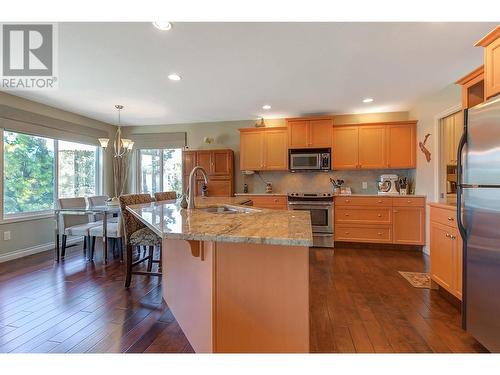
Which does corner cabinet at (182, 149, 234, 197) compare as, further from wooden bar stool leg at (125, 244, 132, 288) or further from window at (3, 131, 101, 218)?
wooden bar stool leg at (125, 244, 132, 288)

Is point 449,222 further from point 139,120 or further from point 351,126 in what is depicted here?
point 139,120

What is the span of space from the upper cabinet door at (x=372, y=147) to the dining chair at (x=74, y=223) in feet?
14.9

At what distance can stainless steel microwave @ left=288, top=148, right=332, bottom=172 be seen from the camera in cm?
457

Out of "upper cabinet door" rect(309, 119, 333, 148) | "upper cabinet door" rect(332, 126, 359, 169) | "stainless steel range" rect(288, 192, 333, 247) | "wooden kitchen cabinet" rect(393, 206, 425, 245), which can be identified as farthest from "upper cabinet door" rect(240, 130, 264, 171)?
"wooden kitchen cabinet" rect(393, 206, 425, 245)

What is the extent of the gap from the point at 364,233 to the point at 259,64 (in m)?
3.19

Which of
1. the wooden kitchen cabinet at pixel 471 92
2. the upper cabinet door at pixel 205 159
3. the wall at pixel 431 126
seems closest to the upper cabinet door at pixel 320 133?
the wall at pixel 431 126

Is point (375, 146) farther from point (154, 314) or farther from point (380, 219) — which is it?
point (154, 314)

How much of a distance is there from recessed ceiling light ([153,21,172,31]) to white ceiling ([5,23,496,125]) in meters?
0.05

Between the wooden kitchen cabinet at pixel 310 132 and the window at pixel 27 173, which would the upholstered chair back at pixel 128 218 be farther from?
the wooden kitchen cabinet at pixel 310 132

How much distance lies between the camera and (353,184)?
15.7 ft

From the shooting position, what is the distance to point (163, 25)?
6.62 feet

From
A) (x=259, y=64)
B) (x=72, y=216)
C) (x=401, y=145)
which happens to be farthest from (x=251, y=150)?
(x=72, y=216)

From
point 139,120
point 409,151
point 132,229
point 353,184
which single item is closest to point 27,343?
point 132,229
